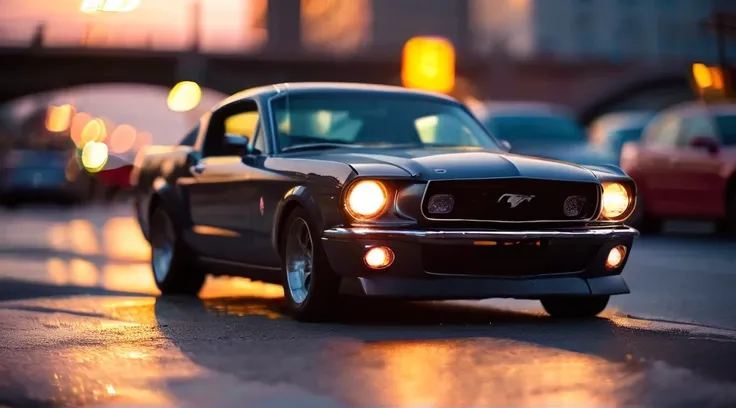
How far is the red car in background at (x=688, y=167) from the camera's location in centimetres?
1881

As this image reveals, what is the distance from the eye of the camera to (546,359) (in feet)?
23.7

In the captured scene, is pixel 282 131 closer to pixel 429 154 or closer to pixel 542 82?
pixel 429 154

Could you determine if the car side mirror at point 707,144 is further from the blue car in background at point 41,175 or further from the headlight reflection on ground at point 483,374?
the blue car in background at point 41,175

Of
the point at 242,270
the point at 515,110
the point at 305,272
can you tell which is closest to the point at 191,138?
the point at 242,270

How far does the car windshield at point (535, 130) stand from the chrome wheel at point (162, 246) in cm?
891

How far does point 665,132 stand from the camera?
66.3ft

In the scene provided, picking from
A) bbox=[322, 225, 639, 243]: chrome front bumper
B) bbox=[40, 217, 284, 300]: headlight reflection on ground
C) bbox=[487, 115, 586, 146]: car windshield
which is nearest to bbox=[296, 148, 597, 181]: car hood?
bbox=[322, 225, 639, 243]: chrome front bumper

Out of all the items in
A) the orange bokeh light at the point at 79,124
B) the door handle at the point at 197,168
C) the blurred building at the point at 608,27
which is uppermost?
the door handle at the point at 197,168

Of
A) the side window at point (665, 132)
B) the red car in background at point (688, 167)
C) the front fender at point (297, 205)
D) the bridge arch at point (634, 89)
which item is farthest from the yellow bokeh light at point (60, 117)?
the front fender at point (297, 205)

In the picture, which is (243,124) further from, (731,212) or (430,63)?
(430,63)

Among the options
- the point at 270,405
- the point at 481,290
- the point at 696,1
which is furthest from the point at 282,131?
the point at 696,1

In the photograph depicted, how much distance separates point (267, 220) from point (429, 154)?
1074 mm

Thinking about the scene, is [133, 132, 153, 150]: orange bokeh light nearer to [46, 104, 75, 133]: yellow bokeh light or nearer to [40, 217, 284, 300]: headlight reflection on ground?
[46, 104, 75, 133]: yellow bokeh light

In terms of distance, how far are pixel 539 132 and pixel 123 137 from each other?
5842 inches
